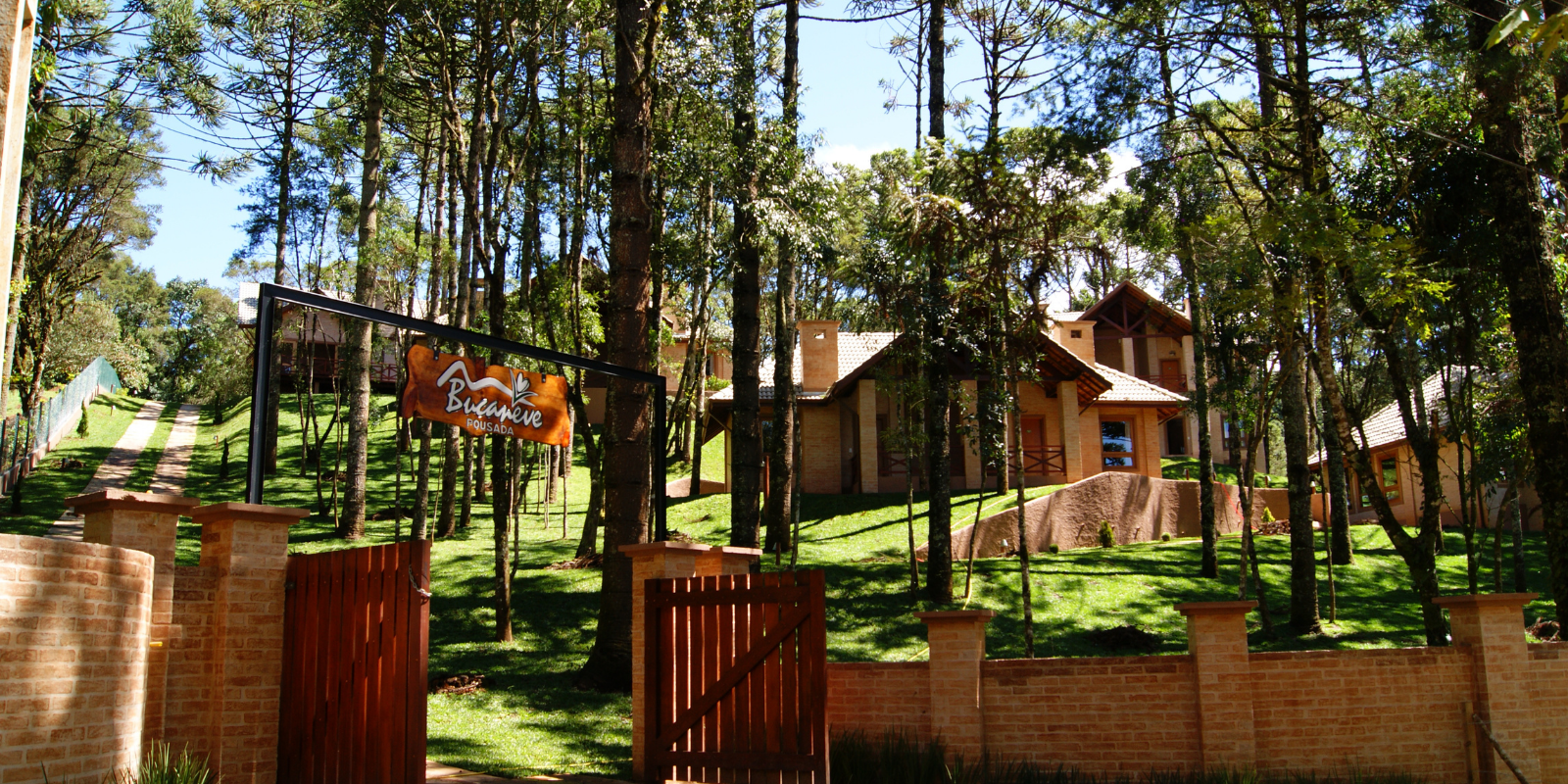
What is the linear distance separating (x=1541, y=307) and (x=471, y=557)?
16414 mm

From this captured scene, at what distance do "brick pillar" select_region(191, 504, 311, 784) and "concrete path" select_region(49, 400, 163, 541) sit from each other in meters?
12.9

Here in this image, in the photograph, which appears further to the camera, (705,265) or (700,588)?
(705,265)

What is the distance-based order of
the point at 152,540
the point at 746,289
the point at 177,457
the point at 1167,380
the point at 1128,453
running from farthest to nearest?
the point at 1167,380 → the point at 177,457 → the point at 1128,453 → the point at 746,289 → the point at 152,540

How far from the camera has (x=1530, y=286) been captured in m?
10.8

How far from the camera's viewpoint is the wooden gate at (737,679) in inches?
266

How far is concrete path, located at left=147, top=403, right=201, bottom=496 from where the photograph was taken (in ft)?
83.3

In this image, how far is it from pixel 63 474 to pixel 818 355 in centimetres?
2006

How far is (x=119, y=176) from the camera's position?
29.8 metres

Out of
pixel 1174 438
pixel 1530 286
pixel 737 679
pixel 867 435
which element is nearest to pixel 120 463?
pixel 867 435

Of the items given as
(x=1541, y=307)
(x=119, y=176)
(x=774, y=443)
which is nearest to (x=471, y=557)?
(x=774, y=443)

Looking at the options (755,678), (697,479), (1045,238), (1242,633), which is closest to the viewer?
(755,678)

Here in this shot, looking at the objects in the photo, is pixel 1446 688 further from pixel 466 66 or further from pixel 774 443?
pixel 466 66

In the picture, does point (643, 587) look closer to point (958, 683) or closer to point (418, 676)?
point (418, 676)

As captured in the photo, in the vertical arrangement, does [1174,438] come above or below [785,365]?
below
